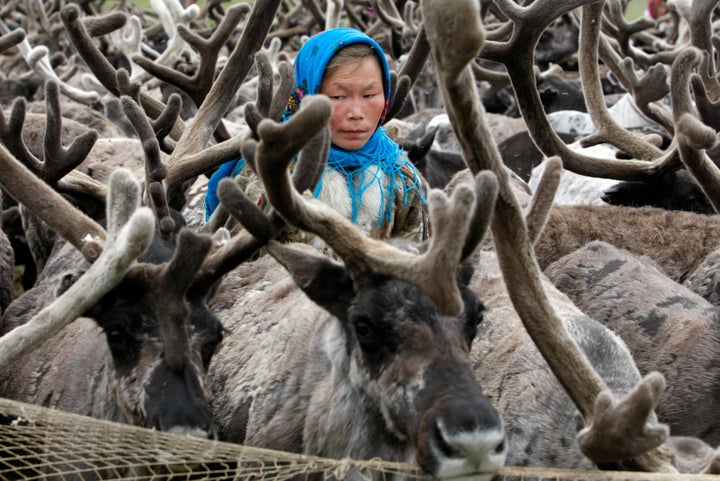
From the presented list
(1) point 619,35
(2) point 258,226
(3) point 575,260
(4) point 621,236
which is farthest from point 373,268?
(1) point 619,35

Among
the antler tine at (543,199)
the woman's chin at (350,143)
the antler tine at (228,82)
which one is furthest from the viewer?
the antler tine at (228,82)

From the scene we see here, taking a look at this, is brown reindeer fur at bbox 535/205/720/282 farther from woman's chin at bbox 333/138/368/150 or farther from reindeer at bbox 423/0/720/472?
reindeer at bbox 423/0/720/472

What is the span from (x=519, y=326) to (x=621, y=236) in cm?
214

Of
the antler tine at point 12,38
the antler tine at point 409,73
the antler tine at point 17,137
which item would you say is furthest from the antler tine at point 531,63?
the antler tine at point 12,38

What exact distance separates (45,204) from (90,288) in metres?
0.73

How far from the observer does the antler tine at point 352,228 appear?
2.25 meters

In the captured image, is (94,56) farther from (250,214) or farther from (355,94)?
(250,214)

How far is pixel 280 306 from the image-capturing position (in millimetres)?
3631

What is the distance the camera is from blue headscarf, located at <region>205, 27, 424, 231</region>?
12.2 ft

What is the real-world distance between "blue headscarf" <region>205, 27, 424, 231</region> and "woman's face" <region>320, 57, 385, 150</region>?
61mm

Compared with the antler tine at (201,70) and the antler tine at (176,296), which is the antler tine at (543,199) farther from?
the antler tine at (201,70)

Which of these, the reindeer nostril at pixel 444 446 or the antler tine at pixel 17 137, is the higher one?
the antler tine at pixel 17 137

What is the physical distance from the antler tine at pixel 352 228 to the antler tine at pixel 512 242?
0.18 m

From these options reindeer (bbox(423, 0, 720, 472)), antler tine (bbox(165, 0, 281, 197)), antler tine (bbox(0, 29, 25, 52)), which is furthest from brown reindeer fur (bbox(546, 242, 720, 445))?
antler tine (bbox(0, 29, 25, 52))
